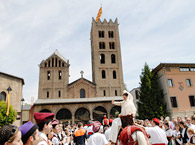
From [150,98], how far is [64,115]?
50.0ft

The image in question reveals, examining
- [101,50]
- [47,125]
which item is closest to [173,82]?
[101,50]

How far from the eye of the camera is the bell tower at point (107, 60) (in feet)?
116

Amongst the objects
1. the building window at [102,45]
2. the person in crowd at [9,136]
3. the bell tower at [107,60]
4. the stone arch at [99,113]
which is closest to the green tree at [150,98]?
the stone arch at [99,113]

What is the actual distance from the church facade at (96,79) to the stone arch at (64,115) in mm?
1882

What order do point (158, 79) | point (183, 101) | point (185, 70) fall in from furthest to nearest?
point (158, 79)
point (185, 70)
point (183, 101)

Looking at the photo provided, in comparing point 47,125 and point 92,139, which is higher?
point 47,125

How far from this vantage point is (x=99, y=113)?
27922 mm

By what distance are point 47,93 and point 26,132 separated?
33709 mm

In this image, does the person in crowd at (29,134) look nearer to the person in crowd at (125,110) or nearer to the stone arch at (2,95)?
the person in crowd at (125,110)

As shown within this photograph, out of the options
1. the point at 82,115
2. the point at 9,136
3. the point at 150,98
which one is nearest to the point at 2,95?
the point at 82,115

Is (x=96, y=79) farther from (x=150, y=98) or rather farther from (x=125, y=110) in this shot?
(x=125, y=110)

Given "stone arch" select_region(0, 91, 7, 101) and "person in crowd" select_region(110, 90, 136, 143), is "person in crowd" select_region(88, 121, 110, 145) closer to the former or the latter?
"person in crowd" select_region(110, 90, 136, 143)

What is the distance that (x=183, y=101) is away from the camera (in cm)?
2456

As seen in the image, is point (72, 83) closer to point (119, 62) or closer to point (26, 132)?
point (119, 62)
